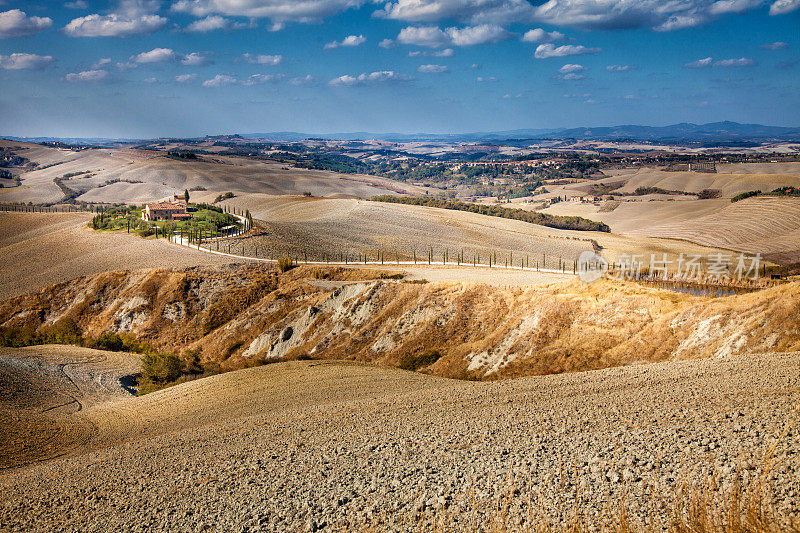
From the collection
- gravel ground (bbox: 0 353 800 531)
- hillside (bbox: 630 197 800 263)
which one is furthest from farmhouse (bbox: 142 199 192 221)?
hillside (bbox: 630 197 800 263)

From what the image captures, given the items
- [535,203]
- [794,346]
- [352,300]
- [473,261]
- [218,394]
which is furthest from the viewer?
[535,203]

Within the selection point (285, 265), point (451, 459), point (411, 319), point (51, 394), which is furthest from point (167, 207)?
point (451, 459)

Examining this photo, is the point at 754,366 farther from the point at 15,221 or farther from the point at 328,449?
the point at 15,221

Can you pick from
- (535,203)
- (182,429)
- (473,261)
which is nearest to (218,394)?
(182,429)

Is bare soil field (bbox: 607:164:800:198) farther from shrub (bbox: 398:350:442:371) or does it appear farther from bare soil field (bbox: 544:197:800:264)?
shrub (bbox: 398:350:442:371)

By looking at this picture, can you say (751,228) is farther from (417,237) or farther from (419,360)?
(419,360)

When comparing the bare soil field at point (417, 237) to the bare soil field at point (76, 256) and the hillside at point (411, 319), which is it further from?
the hillside at point (411, 319)
